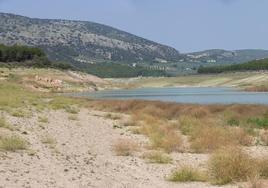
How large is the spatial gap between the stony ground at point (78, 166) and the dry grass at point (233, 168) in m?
0.50

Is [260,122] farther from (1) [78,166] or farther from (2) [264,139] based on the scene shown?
(1) [78,166]

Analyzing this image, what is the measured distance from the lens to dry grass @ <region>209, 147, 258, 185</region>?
15367 mm

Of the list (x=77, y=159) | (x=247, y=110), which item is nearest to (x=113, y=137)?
(x=77, y=159)

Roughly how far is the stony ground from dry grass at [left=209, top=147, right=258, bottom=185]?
0.50m

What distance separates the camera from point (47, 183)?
14570 mm

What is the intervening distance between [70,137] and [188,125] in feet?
27.7

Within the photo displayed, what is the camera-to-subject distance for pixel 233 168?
1561 centimetres

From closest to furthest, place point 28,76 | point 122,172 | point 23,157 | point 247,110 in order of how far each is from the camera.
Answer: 1. point 122,172
2. point 23,157
3. point 247,110
4. point 28,76

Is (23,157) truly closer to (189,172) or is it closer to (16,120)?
(189,172)

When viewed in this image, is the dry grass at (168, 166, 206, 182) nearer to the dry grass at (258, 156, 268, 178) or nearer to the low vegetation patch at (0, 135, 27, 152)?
the dry grass at (258, 156, 268, 178)

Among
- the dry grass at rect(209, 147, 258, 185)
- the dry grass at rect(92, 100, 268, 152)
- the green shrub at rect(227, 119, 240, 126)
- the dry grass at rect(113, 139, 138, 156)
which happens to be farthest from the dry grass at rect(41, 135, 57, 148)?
the green shrub at rect(227, 119, 240, 126)

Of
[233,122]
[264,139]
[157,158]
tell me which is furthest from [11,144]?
[233,122]

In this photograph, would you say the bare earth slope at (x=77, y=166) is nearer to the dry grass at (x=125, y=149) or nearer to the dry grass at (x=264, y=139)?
the dry grass at (x=125, y=149)

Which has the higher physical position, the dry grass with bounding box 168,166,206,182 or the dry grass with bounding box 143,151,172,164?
the dry grass with bounding box 168,166,206,182
